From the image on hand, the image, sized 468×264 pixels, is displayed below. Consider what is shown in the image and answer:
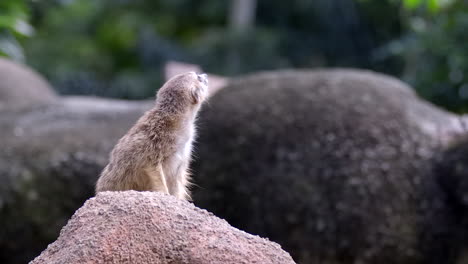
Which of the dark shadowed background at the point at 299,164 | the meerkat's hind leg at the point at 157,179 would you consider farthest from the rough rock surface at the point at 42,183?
the meerkat's hind leg at the point at 157,179

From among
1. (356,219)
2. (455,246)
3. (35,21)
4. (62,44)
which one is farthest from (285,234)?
(35,21)

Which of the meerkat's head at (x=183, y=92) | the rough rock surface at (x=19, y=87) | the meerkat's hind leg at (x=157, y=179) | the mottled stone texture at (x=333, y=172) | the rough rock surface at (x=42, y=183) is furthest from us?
the rough rock surface at (x=19, y=87)

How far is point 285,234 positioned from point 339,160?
80cm

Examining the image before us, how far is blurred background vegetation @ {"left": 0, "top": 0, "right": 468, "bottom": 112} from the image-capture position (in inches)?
579

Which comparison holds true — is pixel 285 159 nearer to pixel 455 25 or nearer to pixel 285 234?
pixel 285 234

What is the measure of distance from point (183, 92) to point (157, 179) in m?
0.49

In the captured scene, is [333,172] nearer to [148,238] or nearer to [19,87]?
[148,238]

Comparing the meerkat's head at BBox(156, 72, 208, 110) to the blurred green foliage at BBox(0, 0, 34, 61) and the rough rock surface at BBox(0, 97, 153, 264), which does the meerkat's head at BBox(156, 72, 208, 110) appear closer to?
the rough rock surface at BBox(0, 97, 153, 264)

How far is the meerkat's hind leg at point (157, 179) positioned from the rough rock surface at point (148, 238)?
34 cm

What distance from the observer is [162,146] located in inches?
120

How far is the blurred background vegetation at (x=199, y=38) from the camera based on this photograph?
48.3ft

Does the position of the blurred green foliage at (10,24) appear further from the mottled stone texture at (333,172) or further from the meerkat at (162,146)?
the meerkat at (162,146)

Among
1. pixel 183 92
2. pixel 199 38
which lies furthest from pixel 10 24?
pixel 199 38

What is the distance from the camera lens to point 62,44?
1727cm
